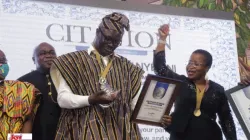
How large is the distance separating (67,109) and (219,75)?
1295 mm

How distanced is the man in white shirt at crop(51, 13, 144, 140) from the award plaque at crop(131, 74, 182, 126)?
1.9 inches

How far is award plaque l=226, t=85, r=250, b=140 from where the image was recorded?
2957 mm

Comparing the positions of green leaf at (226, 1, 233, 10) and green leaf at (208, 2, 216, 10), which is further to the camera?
green leaf at (226, 1, 233, 10)

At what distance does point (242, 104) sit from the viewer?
2980 mm

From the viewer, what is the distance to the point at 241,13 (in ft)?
12.6

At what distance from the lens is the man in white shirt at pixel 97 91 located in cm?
229

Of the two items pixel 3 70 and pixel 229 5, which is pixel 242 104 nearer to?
pixel 229 5

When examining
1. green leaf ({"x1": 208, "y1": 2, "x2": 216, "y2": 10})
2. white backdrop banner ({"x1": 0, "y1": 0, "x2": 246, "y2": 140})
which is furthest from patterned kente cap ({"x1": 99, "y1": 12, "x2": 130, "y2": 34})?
green leaf ({"x1": 208, "y1": 2, "x2": 216, "y2": 10})

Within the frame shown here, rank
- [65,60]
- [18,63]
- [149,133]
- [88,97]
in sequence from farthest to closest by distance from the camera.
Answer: [149,133] → [18,63] → [65,60] → [88,97]

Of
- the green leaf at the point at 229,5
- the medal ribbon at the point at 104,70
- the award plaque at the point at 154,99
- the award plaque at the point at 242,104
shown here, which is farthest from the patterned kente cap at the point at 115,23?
the green leaf at the point at 229,5

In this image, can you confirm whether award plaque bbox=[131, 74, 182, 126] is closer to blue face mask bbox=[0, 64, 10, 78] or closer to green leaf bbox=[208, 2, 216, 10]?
blue face mask bbox=[0, 64, 10, 78]

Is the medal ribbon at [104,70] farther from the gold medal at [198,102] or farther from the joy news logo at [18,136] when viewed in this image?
the gold medal at [198,102]

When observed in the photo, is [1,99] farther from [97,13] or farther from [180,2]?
[180,2]

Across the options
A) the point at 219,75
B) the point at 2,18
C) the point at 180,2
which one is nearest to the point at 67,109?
the point at 2,18
